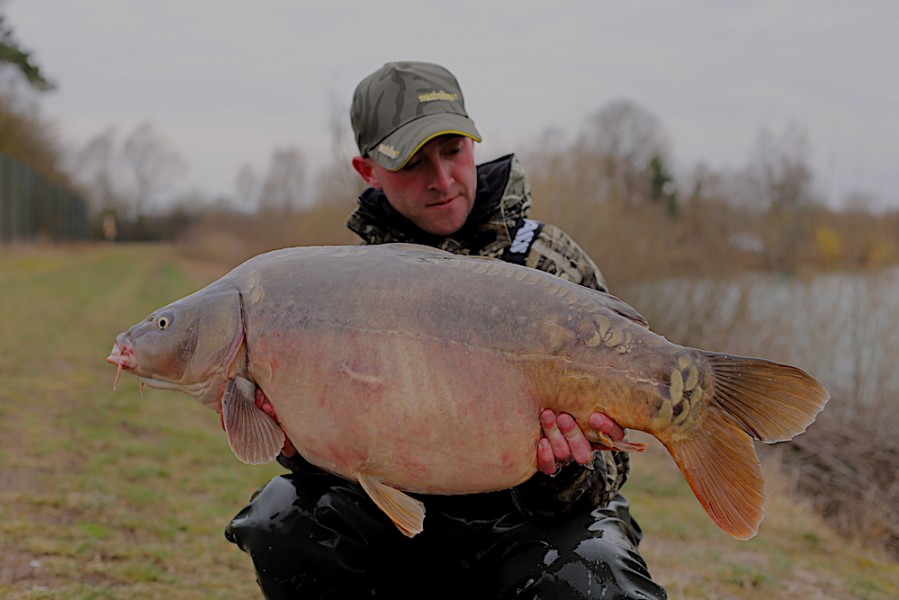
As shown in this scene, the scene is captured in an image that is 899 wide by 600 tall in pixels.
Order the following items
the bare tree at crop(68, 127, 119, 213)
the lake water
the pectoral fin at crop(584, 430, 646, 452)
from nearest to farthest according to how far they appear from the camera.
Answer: the pectoral fin at crop(584, 430, 646, 452)
the lake water
the bare tree at crop(68, 127, 119, 213)

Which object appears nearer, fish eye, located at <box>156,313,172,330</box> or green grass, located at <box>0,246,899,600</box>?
fish eye, located at <box>156,313,172,330</box>

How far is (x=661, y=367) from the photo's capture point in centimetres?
196

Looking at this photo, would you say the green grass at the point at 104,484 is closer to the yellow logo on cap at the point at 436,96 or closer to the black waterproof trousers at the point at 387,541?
the black waterproof trousers at the point at 387,541

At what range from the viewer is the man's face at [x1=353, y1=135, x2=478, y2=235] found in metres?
2.77

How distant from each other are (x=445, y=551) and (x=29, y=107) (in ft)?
122

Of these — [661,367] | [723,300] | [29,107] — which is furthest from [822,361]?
[29,107]

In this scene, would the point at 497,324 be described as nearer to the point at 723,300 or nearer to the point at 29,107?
the point at 723,300

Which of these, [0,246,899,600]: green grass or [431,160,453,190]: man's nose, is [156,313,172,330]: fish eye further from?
[0,246,899,600]: green grass

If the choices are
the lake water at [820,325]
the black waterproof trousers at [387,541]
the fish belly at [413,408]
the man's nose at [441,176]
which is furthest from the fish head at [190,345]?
the lake water at [820,325]

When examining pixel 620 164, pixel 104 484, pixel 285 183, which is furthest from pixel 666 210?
pixel 285 183

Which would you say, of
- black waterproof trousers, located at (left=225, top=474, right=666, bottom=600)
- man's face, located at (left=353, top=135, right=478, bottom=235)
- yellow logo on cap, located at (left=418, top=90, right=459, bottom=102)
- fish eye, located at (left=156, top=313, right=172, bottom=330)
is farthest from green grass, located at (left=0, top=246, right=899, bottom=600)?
yellow logo on cap, located at (left=418, top=90, right=459, bottom=102)

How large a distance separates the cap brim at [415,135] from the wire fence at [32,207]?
2655cm

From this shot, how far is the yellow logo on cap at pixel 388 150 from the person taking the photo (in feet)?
8.84

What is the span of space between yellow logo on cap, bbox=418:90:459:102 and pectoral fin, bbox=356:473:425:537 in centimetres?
136
